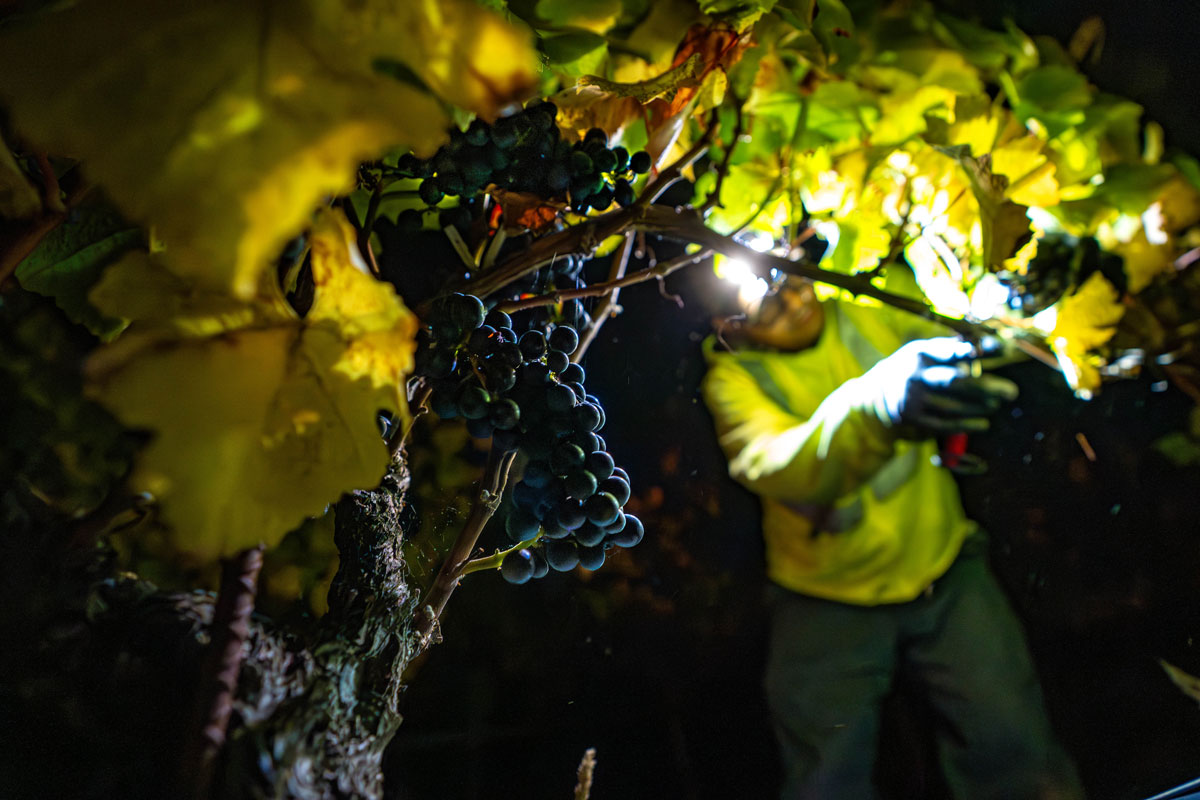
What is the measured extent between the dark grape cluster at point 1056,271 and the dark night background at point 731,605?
127 millimetres

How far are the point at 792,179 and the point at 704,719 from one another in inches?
16.9

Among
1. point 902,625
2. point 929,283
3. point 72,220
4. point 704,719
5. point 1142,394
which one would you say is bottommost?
point 902,625

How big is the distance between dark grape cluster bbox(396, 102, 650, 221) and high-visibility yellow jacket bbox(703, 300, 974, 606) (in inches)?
15.2

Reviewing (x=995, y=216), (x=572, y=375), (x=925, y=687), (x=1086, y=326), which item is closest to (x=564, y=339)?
(x=572, y=375)

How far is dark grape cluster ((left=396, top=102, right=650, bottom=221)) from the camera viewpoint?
23 centimetres

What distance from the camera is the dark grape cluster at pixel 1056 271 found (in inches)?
25.4

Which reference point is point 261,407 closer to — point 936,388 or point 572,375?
point 572,375

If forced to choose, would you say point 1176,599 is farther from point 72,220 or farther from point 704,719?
point 72,220

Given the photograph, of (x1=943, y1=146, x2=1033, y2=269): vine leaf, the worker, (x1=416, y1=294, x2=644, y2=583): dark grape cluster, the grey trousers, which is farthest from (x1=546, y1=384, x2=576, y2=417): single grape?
the grey trousers

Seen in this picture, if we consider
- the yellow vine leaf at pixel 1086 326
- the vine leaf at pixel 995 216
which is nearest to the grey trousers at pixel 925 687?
the yellow vine leaf at pixel 1086 326

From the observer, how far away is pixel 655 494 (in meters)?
0.52

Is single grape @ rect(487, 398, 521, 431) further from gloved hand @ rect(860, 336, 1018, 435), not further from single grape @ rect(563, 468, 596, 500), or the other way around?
gloved hand @ rect(860, 336, 1018, 435)

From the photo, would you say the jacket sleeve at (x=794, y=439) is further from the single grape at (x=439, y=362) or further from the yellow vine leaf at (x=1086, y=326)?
the single grape at (x=439, y=362)

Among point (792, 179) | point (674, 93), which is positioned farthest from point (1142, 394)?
point (674, 93)
